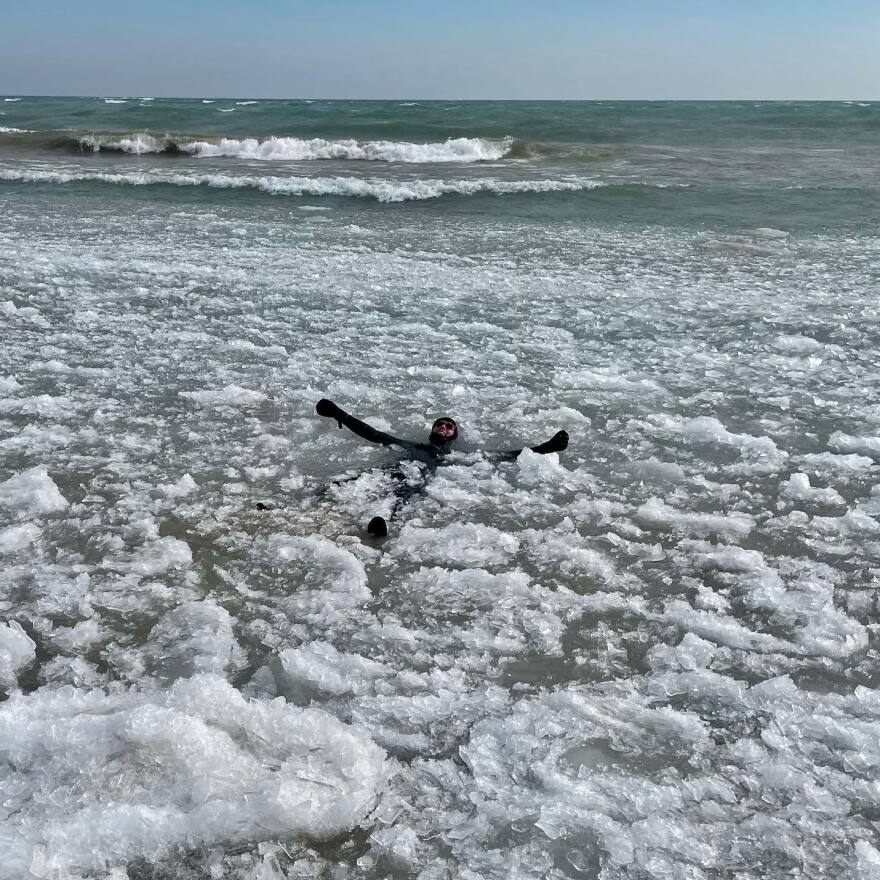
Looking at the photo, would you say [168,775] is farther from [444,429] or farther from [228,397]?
[228,397]

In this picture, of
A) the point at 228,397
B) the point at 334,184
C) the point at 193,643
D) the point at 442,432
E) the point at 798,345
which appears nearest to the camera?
the point at 193,643

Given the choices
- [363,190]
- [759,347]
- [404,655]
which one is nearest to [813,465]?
[759,347]

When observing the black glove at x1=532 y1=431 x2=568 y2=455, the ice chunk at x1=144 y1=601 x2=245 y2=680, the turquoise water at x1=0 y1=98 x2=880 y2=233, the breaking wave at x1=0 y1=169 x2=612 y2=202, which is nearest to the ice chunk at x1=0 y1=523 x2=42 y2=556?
the ice chunk at x1=144 y1=601 x2=245 y2=680

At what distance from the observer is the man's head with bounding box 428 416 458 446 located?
5.37 meters

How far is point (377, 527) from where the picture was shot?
14.3 ft

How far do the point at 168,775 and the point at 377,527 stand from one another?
70.7 inches

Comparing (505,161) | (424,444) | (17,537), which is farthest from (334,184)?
(17,537)

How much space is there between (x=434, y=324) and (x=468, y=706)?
5.51 m

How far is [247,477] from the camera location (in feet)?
16.5

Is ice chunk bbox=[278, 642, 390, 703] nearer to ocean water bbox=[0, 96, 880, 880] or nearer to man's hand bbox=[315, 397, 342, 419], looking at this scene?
ocean water bbox=[0, 96, 880, 880]

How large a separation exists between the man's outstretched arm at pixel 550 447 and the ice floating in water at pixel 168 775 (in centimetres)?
253

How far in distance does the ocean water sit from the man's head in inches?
6.8

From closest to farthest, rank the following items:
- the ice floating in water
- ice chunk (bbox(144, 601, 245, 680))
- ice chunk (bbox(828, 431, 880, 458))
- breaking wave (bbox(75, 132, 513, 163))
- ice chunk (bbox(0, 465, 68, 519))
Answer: the ice floating in water → ice chunk (bbox(144, 601, 245, 680)) → ice chunk (bbox(0, 465, 68, 519)) → ice chunk (bbox(828, 431, 880, 458)) → breaking wave (bbox(75, 132, 513, 163))

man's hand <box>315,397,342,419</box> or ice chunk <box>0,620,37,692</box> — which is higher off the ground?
man's hand <box>315,397,342,419</box>
